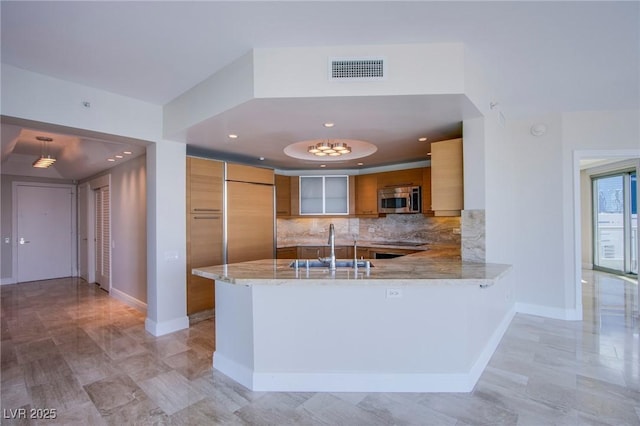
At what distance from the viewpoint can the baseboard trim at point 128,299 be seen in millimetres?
4602

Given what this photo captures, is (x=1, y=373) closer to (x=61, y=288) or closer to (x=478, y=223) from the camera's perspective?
(x=61, y=288)

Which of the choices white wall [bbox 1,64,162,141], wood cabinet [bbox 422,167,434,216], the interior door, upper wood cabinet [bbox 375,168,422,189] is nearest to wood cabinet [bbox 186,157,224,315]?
white wall [bbox 1,64,162,141]

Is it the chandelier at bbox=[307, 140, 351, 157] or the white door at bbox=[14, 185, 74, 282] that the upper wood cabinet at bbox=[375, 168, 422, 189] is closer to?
the chandelier at bbox=[307, 140, 351, 157]

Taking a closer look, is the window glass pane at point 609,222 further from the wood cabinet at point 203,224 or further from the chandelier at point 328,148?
the wood cabinet at point 203,224

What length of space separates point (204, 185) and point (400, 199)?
125 inches

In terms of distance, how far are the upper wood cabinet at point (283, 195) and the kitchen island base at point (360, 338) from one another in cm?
350

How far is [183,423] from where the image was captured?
2023 millimetres

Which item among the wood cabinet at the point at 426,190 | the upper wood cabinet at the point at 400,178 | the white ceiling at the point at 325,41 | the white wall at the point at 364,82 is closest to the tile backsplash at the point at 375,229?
the wood cabinet at the point at 426,190

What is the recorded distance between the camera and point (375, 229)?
618 centimetres

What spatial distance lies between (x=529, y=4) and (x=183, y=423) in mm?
3445

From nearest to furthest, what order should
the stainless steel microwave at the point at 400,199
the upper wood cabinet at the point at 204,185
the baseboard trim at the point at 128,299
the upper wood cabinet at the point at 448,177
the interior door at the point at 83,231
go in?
the upper wood cabinet at the point at 448,177
the upper wood cabinet at the point at 204,185
the baseboard trim at the point at 128,299
the stainless steel microwave at the point at 400,199
the interior door at the point at 83,231

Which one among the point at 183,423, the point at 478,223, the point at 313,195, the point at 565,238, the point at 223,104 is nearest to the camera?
the point at 183,423

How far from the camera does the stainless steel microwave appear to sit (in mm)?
5168

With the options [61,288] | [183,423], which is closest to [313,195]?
[183,423]
